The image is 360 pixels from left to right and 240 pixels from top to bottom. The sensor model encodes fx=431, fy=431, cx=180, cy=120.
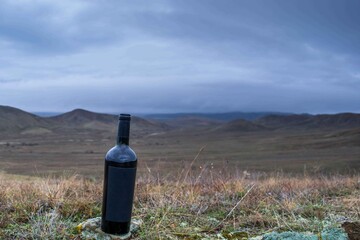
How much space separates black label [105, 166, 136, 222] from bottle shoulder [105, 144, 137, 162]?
56mm

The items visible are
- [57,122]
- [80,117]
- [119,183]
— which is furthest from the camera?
[80,117]

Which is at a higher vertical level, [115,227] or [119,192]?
[119,192]

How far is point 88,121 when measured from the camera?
409ft

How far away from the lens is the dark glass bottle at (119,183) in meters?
2.67

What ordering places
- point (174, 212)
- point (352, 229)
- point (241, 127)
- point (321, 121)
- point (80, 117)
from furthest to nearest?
point (80, 117) → point (321, 121) → point (241, 127) → point (174, 212) → point (352, 229)

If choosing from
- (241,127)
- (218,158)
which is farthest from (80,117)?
(218,158)

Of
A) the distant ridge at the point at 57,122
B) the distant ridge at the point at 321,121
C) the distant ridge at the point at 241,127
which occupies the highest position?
the distant ridge at the point at 321,121

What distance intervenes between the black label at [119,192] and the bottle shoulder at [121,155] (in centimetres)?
6

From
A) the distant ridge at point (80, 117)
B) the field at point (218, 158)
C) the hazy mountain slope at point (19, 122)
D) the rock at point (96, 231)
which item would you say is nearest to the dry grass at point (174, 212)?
the rock at point (96, 231)

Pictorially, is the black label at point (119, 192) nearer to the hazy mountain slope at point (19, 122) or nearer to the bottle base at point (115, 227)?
the bottle base at point (115, 227)

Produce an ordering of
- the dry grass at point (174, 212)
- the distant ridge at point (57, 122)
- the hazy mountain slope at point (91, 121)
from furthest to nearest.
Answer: the hazy mountain slope at point (91, 121) < the distant ridge at point (57, 122) < the dry grass at point (174, 212)

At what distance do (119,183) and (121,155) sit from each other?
0.57ft

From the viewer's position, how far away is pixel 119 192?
2688mm

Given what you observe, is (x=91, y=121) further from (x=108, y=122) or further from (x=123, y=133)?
(x=123, y=133)
